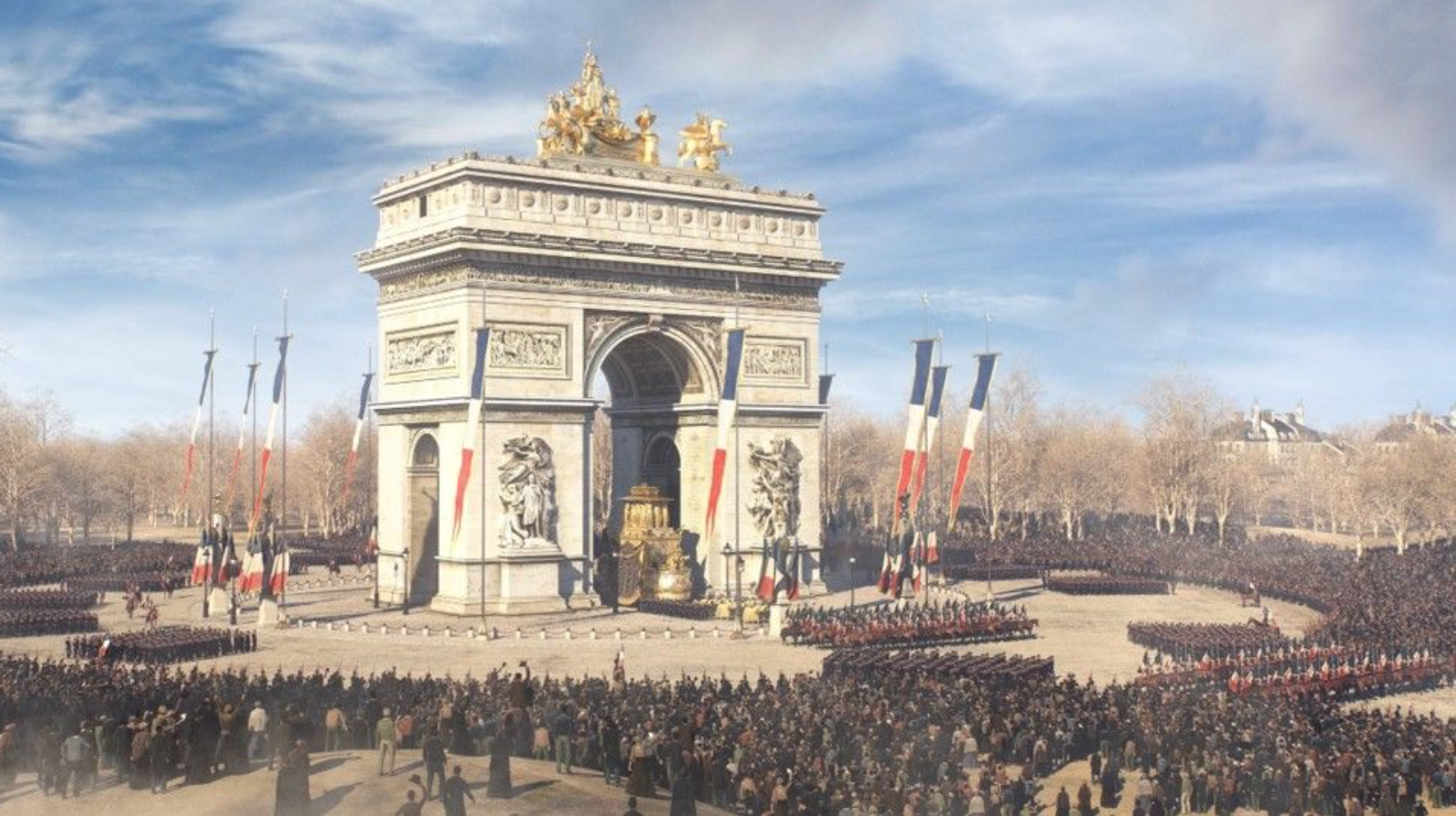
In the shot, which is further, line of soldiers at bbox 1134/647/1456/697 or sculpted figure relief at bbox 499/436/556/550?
sculpted figure relief at bbox 499/436/556/550

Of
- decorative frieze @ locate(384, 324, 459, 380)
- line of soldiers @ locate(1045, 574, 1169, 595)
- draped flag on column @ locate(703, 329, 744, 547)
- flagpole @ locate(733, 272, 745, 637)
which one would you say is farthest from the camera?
line of soldiers @ locate(1045, 574, 1169, 595)

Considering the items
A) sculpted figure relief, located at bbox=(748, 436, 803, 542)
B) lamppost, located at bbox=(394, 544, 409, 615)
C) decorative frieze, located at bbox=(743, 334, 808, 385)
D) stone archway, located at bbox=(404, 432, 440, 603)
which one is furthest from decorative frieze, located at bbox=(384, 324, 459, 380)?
sculpted figure relief, located at bbox=(748, 436, 803, 542)

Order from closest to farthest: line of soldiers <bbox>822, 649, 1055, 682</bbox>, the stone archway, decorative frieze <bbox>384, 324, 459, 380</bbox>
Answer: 1. line of soldiers <bbox>822, 649, 1055, 682</bbox>
2. decorative frieze <bbox>384, 324, 459, 380</bbox>
3. the stone archway

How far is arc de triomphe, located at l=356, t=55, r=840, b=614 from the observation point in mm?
52688

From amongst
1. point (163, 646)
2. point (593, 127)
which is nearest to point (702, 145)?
point (593, 127)

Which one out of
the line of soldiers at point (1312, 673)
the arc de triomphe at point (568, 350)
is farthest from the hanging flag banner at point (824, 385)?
the line of soldiers at point (1312, 673)

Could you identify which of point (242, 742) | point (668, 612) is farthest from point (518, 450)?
point (242, 742)

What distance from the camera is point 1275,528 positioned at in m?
145

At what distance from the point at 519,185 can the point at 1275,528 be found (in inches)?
4284

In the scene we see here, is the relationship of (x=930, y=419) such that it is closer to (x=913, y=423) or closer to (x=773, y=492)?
(x=913, y=423)

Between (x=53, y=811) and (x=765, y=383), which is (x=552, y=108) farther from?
(x=53, y=811)

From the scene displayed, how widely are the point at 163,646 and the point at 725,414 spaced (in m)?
18.4

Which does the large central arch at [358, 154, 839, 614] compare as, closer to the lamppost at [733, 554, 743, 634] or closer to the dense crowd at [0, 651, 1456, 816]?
the lamppost at [733, 554, 743, 634]

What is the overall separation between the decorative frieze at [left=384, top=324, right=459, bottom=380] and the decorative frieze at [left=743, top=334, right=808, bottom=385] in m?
11.5
